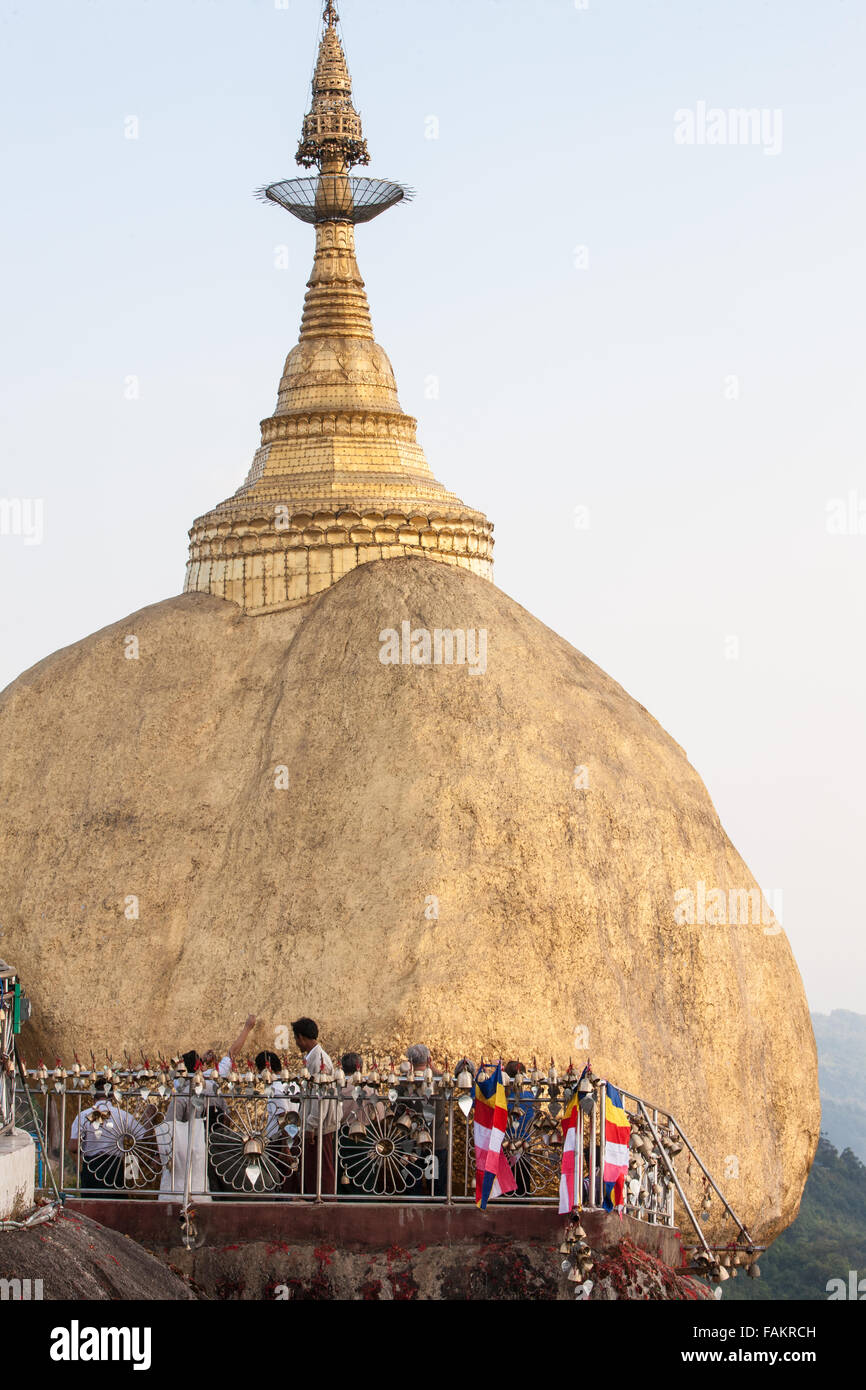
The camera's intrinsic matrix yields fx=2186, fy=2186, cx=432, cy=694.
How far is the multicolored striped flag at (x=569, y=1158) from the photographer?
20.9 metres

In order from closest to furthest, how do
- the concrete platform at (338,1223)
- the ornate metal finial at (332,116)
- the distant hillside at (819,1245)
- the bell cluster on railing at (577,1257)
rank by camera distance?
the bell cluster on railing at (577,1257) < the concrete platform at (338,1223) < the ornate metal finial at (332,116) < the distant hillside at (819,1245)

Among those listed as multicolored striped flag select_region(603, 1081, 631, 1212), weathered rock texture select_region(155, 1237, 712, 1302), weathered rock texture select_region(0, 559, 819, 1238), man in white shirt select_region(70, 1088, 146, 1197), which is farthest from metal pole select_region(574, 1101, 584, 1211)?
weathered rock texture select_region(0, 559, 819, 1238)

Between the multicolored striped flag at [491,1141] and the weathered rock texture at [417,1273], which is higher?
the multicolored striped flag at [491,1141]

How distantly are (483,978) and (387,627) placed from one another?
612 centimetres

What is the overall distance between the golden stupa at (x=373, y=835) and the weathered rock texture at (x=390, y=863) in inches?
1.7

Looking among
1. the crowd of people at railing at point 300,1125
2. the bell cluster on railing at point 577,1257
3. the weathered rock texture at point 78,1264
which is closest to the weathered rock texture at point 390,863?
the crowd of people at railing at point 300,1125

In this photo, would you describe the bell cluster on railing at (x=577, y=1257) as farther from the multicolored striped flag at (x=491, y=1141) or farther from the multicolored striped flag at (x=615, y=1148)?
the multicolored striped flag at (x=491, y=1141)

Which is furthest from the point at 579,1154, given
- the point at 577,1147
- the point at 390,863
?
the point at 390,863

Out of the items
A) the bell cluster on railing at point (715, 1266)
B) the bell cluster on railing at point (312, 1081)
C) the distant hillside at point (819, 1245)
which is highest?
the bell cluster on railing at point (312, 1081)

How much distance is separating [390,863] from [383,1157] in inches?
326

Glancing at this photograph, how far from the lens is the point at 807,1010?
33625 millimetres

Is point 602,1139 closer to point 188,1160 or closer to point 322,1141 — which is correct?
point 322,1141
